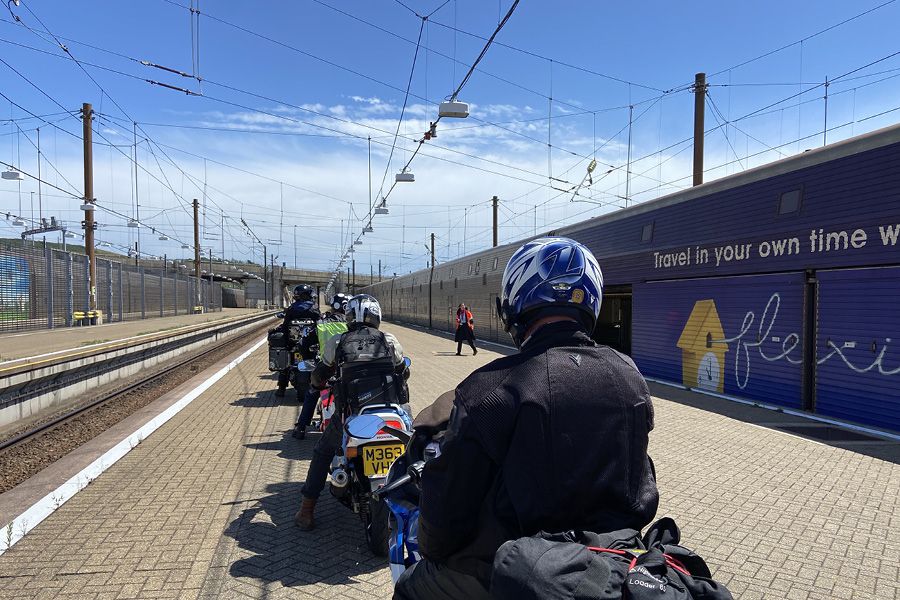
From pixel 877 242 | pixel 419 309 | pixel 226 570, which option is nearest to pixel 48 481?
pixel 226 570

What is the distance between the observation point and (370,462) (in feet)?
12.8

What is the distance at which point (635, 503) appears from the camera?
1.65 meters

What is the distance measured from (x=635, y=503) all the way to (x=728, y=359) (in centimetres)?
1104

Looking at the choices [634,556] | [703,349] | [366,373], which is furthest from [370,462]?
[703,349]

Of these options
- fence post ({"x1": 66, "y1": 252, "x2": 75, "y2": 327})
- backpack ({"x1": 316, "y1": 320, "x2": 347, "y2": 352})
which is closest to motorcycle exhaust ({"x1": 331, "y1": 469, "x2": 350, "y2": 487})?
backpack ({"x1": 316, "y1": 320, "x2": 347, "y2": 352})

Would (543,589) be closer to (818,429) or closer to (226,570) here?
(226,570)

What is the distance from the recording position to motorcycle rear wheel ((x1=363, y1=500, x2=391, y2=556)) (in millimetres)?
3912

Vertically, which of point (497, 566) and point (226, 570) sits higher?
point (497, 566)

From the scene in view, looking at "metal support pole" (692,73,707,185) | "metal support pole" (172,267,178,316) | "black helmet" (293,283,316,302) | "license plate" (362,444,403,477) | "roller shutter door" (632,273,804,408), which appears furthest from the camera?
"metal support pole" (172,267,178,316)

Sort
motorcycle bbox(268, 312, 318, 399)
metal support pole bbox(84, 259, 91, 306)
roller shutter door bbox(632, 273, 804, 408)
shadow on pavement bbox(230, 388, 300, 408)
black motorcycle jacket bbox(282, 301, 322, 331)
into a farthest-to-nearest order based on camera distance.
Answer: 1. metal support pole bbox(84, 259, 91, 306)
2. black motorcycle jacket bbox(282, 301, 322, 331)
3. motorcycle bbox(268, 312, 318, 399)
4. roller shutter door bbox(632, 273, 804, 408)
5. shadow on pavement bbox(230, 388, 300, 408)

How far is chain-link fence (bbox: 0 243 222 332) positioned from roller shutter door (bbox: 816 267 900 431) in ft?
72.3

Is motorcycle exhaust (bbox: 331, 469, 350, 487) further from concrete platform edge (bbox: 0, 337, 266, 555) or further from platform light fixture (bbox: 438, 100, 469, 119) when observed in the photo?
platform light fixture (bbox: 438, 100, 469, 119)

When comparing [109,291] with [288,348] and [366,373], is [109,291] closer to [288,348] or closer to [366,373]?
[288,348]

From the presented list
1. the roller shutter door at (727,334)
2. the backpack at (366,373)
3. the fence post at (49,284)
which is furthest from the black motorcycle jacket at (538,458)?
the fence post at (49,284)
